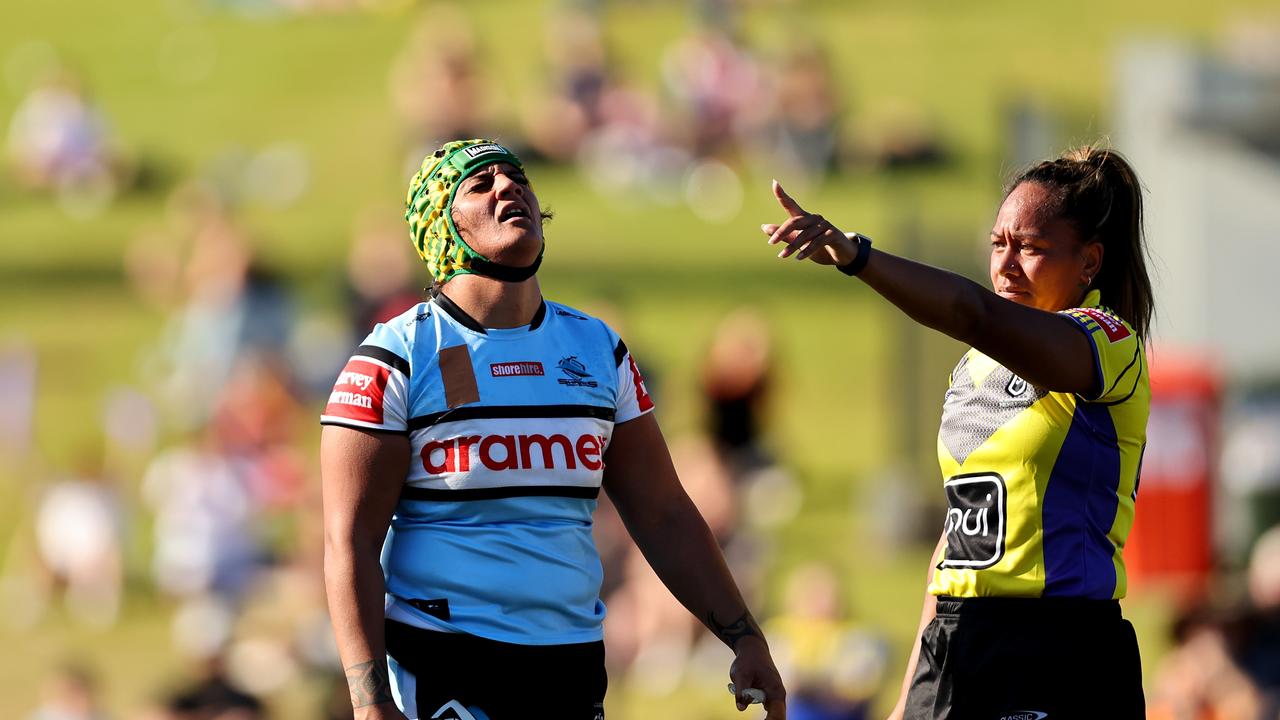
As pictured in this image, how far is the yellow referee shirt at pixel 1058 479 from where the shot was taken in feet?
11.7

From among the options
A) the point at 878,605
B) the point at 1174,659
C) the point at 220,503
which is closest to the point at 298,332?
the point at 220,503

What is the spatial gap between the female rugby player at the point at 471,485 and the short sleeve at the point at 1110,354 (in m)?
1.07

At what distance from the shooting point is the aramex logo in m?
3.69

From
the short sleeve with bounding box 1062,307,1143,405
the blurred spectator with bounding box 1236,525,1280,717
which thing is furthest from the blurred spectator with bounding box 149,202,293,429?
the short sleeve with bounding box 1062,307,1143,405

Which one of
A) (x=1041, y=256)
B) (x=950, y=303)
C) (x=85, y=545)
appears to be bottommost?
(x=85, y=545)

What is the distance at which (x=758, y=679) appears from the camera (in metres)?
4.05

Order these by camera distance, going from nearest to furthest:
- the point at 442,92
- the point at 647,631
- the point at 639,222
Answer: the point at 647,631 < the point at 442,92 < the point at 639,222

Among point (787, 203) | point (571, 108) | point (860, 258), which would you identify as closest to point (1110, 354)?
point (860, 258)

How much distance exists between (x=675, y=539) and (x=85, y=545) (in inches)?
360

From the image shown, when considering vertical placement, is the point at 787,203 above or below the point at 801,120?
below

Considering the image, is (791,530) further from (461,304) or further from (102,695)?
(461,304)

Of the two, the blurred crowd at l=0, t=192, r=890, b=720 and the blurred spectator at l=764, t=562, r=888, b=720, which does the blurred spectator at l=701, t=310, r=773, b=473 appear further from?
the blurred spectator at l=764, t=562, r=888, b=720

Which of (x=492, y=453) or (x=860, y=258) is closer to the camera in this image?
(x=860, y=258)

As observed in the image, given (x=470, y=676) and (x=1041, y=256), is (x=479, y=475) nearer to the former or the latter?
(x=470, y=676)
